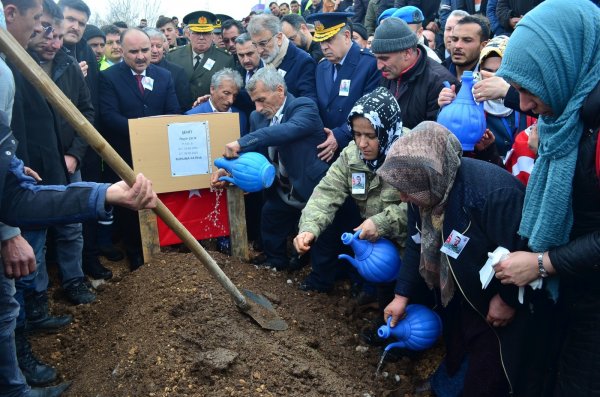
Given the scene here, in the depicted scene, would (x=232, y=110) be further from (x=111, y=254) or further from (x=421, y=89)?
(x=421, y=89)

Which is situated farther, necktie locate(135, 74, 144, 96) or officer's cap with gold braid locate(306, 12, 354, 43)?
necktie locate(135, 74, 144, 96)

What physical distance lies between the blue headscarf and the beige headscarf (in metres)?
0.50

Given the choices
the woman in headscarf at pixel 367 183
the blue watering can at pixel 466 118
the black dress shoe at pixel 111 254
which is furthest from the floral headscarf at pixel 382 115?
the black dress shoe at pixel 111 254

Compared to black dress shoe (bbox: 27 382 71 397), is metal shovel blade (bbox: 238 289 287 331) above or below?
above

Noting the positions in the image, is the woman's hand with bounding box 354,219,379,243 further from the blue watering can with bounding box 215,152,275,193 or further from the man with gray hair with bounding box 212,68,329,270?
the man with gray hair with bounding box 212,68,329,270

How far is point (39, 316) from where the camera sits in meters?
4.11

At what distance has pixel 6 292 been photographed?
2.74 metres

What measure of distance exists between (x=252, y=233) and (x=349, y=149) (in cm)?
229

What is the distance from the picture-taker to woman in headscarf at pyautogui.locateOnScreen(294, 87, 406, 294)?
3.51 m

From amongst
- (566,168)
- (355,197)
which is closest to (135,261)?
(355,197)

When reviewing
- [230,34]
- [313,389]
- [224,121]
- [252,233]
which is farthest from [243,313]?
[230,34]

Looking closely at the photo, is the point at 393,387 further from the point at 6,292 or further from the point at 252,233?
the point at 252,233

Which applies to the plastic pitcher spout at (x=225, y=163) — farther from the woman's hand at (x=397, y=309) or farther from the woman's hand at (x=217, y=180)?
the woman's hand at (x=397, y=309)

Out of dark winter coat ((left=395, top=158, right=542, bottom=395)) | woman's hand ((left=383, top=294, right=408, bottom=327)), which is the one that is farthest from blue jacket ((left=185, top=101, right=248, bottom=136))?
dark winter coat ((left=395, top=158, right=542, bottom=395))
